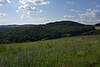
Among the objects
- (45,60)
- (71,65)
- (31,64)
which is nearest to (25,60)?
(31,64)

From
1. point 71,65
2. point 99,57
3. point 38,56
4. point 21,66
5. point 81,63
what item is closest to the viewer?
point 21,66

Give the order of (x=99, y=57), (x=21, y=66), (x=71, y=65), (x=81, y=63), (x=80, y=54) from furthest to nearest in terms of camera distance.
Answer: (x=80, y=54) → (x=99, y=57) → (x=81, y=63) → (x=71, y=65) → (x=21, y=66)

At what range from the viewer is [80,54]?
41.6 ft

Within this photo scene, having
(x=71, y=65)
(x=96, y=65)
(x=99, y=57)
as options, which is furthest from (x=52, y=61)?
(x=99, y=57)

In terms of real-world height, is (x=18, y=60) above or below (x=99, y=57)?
above

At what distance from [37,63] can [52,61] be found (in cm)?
83

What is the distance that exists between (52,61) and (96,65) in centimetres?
170

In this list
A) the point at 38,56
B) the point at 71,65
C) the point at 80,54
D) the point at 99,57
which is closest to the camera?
the point at 71,65

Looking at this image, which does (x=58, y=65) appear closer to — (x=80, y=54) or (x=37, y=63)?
(x=37, y=63)

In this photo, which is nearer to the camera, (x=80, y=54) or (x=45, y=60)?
(x=45, y=60)

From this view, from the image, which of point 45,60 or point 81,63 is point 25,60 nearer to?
point 45,60

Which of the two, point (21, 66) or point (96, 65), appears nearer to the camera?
point (21, 66)

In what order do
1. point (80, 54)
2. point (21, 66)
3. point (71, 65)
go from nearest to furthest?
point (21, 66), point (71, 65), point (80, 54)

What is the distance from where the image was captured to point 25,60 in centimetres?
945
